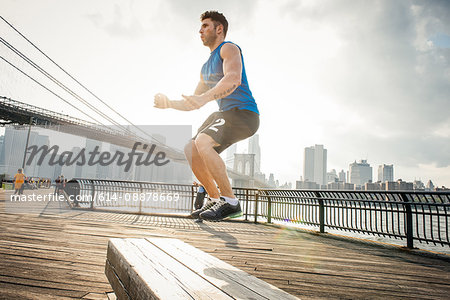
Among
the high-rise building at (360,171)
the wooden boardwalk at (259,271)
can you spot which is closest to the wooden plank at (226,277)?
the wooden boardwalk at (259,271)

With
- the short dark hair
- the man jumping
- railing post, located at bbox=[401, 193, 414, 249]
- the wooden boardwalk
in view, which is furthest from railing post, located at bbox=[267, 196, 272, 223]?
the short dark hair

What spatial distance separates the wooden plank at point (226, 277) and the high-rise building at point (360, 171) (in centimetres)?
19352

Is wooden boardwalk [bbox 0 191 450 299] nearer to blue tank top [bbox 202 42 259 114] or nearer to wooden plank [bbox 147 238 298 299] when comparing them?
wooden plank [bbox 147 238 298 299]

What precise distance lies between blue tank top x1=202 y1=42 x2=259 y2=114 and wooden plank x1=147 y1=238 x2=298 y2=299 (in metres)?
1.12

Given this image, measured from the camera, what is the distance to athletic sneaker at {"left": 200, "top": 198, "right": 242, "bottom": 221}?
78.1 inches

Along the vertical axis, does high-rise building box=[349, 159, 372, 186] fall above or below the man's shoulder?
above

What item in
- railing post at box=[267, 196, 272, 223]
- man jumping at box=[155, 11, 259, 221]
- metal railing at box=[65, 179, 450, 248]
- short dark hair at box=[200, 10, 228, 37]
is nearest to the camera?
man jumping at box=[155, 11, 259, 221]

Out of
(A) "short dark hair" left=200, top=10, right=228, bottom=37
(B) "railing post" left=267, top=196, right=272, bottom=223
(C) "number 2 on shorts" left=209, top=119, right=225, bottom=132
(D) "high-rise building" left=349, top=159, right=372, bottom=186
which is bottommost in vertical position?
(B) "railing post" left=267, top=196, right=272, bottom=223

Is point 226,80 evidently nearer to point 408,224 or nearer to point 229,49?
point 229,49

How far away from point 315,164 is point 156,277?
19176 centimetres

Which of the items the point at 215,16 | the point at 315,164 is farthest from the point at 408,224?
the point at 315,164

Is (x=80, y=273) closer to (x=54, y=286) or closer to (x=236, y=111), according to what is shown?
(x=54, y=286)

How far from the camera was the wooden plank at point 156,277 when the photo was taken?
0.83 m

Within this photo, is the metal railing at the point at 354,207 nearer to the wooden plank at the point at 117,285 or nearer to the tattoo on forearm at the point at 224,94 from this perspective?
the tattoo on forearm at the point at 224,94
